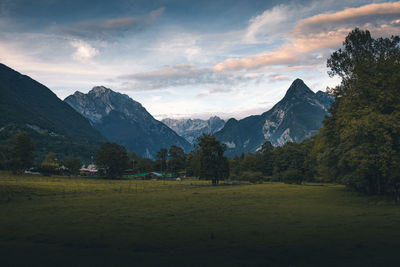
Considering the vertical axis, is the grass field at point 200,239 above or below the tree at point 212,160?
below

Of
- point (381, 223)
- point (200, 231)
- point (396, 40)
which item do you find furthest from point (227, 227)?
point (396, 40)

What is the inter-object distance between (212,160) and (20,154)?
71.9 metres

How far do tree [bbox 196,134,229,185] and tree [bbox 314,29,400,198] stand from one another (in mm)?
56735

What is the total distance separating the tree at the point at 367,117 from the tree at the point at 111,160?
105796 mm

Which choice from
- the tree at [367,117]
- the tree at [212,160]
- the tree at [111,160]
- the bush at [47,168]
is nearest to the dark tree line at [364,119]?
the tree at [367,117]

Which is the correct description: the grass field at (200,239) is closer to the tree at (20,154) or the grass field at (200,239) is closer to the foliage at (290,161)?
the foliage at (290,161)

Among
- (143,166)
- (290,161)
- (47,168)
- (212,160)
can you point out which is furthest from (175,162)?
(290,161)

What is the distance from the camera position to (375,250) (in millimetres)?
16906

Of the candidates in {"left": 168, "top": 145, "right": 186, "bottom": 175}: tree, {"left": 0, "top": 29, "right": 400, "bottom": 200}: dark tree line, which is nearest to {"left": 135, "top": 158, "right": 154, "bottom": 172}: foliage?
{"left": 168, "top": 145, "right": 186, "bottom": 175}: tree

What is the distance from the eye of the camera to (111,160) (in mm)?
136125

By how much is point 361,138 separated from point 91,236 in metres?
34.4

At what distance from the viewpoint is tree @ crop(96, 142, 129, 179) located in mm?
136250

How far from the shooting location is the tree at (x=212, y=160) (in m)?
104

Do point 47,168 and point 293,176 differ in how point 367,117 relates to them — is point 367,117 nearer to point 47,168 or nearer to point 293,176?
point 293,176
